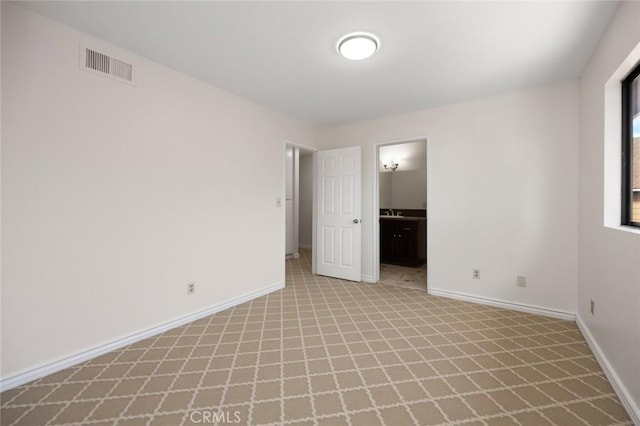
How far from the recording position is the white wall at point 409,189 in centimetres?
558

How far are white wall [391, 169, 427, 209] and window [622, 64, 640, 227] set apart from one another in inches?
143

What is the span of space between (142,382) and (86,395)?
0.92 feet

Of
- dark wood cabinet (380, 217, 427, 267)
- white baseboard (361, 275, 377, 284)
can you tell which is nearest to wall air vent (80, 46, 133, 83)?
white baseboard (361, 275, 377, 284)

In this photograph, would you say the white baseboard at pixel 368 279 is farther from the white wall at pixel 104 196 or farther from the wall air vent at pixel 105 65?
the wall air vent at pixel 105 65

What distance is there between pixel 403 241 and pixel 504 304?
7.03 ft

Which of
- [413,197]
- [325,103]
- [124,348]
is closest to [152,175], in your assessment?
[124,348]

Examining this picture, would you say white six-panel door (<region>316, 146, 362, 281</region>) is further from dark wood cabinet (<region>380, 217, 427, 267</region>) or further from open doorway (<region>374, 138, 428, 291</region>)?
dark wood cabinet (<region>380, 217, 427, 267</region>)

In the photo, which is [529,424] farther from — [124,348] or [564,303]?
[124,348]

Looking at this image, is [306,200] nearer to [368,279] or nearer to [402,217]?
[402,217]

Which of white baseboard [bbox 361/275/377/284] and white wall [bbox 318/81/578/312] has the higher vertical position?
white wall [bbox 318/81/578/312]

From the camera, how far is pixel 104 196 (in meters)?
2.07

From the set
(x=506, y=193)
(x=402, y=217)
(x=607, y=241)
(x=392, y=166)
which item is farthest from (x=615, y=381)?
(x=392, y=166)

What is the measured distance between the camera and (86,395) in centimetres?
161

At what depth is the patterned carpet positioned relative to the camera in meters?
1.45
